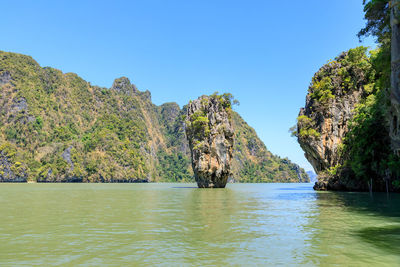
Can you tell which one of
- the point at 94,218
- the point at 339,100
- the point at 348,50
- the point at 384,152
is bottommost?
the point at 94,218

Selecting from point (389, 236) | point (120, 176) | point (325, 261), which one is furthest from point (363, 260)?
point (120, 176)

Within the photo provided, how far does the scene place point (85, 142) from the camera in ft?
509

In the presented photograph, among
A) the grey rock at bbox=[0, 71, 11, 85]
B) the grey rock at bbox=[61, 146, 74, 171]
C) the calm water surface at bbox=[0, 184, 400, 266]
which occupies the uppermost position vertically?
the grey rock at bbox=[0, 71, 11, 85]

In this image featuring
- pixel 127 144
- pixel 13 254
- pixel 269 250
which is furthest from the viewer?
pixel 127 144

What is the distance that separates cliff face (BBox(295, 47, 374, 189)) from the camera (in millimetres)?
47938

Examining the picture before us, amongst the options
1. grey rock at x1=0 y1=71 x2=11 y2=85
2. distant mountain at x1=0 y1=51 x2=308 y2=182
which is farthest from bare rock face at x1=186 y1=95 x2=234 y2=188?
grey rock at x1=0 y1=71 x2=11 y2=85

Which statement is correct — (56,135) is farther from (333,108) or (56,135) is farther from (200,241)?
(200,241)

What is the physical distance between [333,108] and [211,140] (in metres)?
20.6

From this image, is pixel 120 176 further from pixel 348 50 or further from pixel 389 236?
pixel 389 236

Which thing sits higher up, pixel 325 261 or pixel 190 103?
pixel 190 103

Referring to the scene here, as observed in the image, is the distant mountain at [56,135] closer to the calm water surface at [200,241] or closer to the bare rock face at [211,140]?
the bare rock face at [211,140]

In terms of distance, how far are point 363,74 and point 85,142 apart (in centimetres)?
13214

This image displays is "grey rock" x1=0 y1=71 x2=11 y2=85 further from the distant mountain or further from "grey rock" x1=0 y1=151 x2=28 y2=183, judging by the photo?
"grey rock" x1=0 y1=151 x2=28 y2=183

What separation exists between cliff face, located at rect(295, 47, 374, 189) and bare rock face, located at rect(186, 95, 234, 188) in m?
13.7
